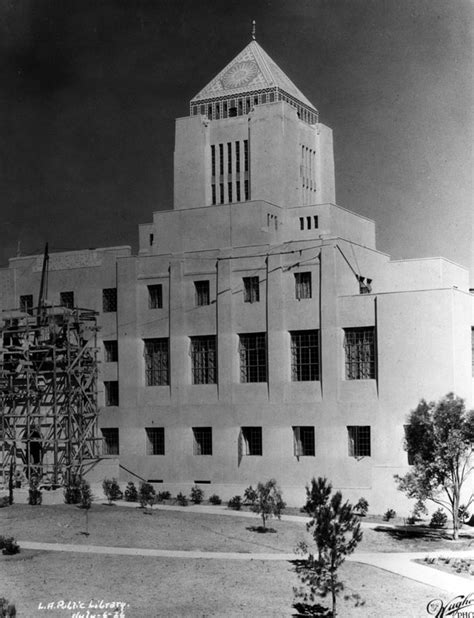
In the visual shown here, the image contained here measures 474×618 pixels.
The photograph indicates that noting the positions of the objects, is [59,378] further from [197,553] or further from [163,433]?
[197,553]

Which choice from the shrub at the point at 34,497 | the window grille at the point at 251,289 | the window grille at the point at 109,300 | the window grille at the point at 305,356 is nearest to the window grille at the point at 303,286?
the window grille at the point at 305,356

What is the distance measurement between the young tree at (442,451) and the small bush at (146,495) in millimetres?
11905

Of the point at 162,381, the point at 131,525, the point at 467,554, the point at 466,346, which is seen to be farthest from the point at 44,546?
the point at 466,346

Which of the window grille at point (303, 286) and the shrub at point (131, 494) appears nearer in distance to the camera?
the shrub at point (131, 494)

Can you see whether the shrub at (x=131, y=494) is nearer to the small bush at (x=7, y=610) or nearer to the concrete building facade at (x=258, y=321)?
the concrete building facade at (x=258, y=321)

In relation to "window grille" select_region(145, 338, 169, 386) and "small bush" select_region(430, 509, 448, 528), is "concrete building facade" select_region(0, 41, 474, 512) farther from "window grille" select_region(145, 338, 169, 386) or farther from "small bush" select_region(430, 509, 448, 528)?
"small bush" select_region(430, 509, 448, 528)

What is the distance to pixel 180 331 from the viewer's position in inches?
1876

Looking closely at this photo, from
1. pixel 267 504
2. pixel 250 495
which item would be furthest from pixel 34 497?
pixel 267 504

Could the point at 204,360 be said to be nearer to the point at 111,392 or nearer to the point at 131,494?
the point at 111,392

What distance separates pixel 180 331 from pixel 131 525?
45.8 ft

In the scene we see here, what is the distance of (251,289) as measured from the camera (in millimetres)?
46469

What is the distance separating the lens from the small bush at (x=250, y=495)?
41050mm

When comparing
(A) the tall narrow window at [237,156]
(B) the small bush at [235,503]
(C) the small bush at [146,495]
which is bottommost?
(B) the small bush at [235,503]

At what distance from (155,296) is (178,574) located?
22.6 metres
